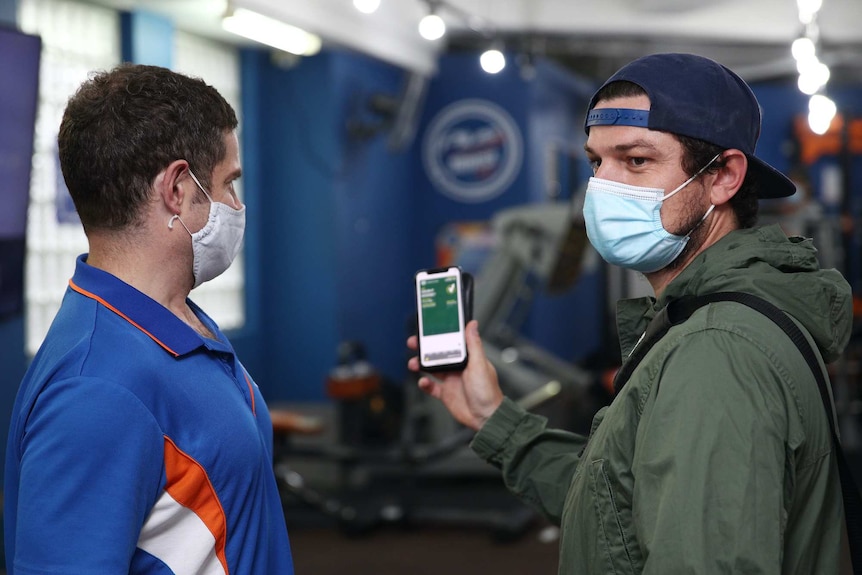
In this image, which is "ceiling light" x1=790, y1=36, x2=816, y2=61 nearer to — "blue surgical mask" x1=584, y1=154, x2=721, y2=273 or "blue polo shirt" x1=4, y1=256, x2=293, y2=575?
"blue surgical mask" x1=584, y1=154, x2=721, y2=273

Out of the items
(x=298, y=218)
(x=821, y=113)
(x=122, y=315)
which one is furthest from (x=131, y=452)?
(x=298, y=218)

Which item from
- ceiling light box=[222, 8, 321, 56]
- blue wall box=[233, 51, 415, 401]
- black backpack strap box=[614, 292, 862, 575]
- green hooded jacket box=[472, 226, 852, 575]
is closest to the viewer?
green hooded jacket box=[472, 226, 852, 575]

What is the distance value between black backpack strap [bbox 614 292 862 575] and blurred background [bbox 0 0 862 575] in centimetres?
266

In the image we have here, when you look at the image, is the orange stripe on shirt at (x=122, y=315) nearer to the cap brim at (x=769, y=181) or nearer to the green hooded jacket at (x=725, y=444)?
the green hooded jacket at (x=725, y=444)

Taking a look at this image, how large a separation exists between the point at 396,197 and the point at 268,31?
2867 millimetres

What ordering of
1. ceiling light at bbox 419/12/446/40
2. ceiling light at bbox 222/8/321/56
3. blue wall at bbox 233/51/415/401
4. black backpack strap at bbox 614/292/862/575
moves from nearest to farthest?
1. black backpack strap at bbox 614/292/862/575
2. ceiling light at bbox 222/8/321/56
3. ceiling light at bbox 419/12/446/40
4. blue wall at bbox 233/51/415/401

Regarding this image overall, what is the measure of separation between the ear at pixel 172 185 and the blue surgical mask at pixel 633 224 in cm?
66

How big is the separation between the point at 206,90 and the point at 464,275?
826 millimetres

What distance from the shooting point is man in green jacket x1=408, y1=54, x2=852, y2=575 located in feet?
3.64

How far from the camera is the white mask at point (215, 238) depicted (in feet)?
4.63

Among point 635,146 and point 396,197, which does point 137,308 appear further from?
point 396,197

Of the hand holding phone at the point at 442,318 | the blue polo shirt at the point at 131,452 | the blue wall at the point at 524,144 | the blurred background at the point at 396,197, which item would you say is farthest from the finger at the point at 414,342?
the blue wall at the point at 524,144

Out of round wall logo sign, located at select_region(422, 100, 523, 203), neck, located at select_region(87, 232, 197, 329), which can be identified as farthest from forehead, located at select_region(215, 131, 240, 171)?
round wall logo sign, located at select_region(422, 100, 523, 203)

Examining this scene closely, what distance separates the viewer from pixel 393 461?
5.16 metres
